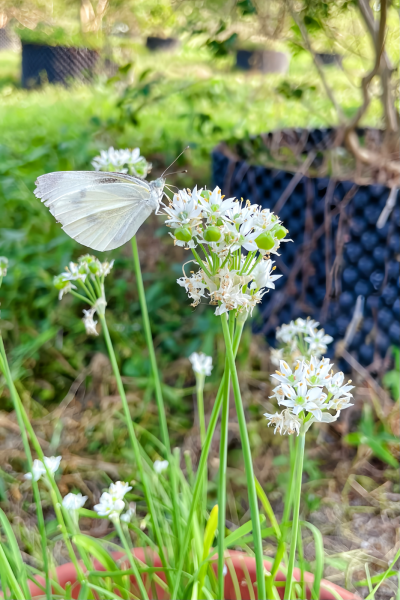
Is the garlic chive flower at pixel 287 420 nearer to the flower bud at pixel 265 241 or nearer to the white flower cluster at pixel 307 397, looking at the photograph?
the white flower cluster at pixel 307 397

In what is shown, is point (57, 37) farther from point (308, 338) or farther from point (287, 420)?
point (287, 420)

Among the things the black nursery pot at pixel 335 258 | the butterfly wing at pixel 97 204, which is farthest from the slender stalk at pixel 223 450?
the black nursery pot at pixel 335 258

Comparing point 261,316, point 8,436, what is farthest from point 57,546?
point 261,316

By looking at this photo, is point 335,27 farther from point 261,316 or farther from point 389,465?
point 389,465

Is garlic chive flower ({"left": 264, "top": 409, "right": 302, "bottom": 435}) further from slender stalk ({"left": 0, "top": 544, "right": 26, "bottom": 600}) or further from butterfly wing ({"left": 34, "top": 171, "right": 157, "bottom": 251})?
butterfly wing ({"left": 34, "top": 171, "right": 157, "bottom": 251})

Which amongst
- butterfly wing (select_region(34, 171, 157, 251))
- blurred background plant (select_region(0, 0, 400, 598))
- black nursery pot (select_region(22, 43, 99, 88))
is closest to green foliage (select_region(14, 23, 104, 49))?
black nursery pot (select_region(22, 43, 99, 88))
